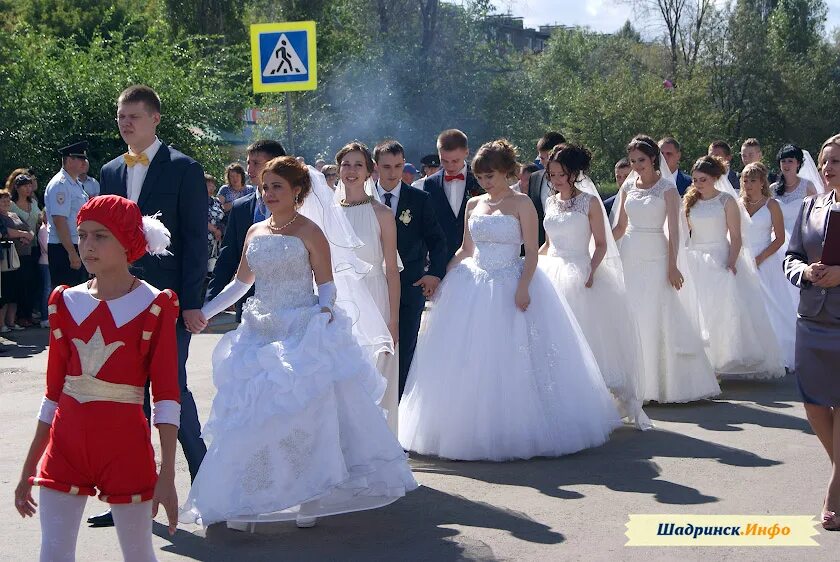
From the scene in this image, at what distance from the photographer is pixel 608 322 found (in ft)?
31.8

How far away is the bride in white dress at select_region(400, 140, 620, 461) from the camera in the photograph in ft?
27.0

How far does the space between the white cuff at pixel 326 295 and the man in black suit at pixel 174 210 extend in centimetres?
76

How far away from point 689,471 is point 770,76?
143 ft

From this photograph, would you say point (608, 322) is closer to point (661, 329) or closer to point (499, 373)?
point (661, 329)

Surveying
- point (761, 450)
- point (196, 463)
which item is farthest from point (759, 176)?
point (196, 463)

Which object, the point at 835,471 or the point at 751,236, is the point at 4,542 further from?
the point at 751,236

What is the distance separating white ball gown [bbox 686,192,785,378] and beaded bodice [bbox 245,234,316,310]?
629cm

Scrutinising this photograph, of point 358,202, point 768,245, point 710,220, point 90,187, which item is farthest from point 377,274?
point 90,187

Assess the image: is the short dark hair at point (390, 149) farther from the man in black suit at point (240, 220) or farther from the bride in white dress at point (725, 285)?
the bride in white dress at point (725, 285)

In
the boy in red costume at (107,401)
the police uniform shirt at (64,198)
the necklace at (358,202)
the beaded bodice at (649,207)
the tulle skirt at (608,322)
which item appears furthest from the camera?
the police uniform shirt at (64,198)

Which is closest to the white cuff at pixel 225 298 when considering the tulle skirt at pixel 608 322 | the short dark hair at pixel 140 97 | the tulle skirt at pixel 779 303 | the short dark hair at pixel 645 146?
the short dark hair at pixel 140 97

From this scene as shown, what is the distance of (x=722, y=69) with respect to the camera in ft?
158

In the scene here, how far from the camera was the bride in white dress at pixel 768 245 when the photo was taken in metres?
12.4

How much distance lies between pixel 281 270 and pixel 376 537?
1523 mm
